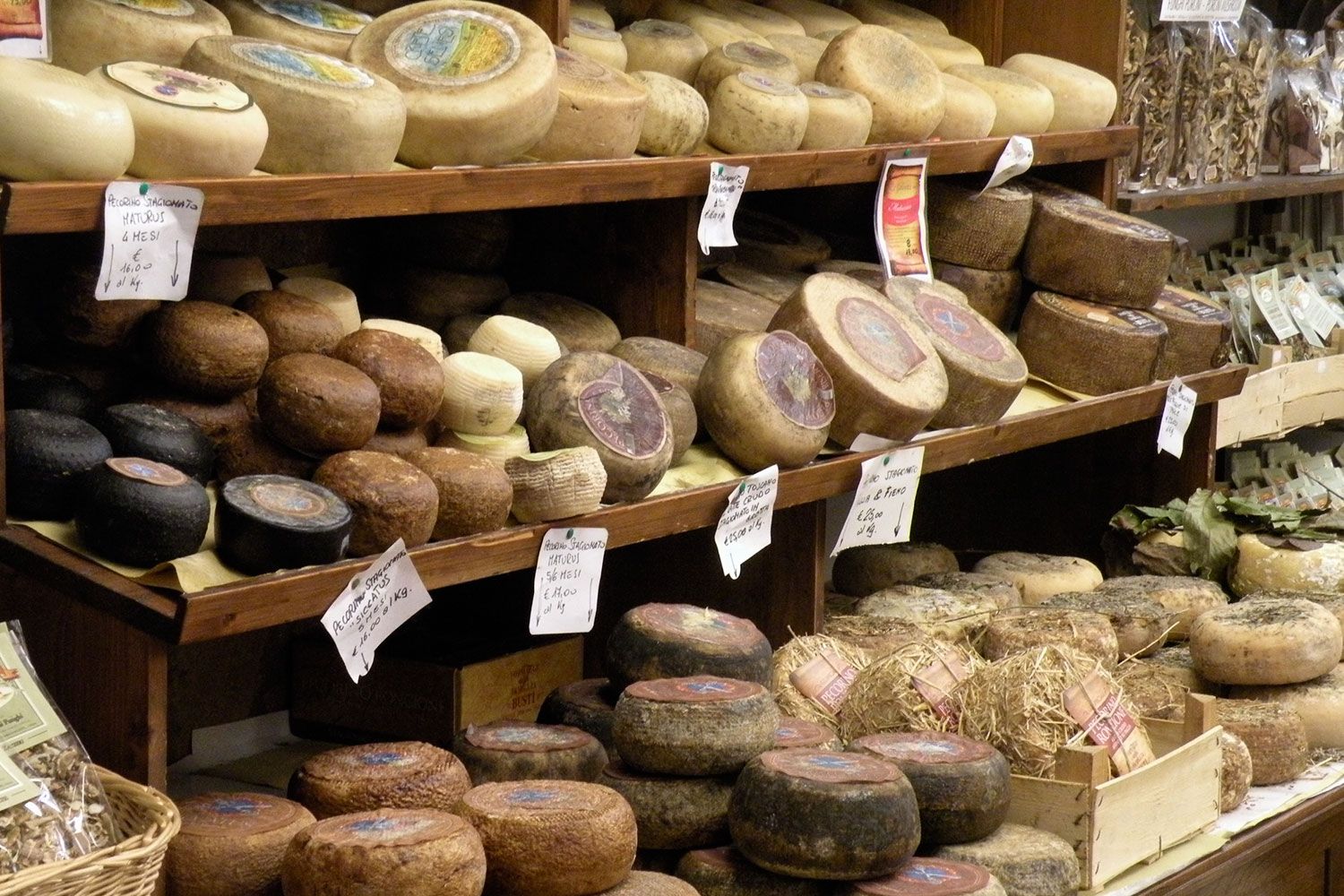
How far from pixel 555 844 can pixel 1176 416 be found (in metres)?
2.03

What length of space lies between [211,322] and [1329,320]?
11.0 ft

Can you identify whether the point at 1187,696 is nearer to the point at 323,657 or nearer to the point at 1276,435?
the point at 323,657

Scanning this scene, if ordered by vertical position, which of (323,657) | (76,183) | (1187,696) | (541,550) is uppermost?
(76,183)

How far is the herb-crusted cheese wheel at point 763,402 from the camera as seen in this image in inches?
99.0

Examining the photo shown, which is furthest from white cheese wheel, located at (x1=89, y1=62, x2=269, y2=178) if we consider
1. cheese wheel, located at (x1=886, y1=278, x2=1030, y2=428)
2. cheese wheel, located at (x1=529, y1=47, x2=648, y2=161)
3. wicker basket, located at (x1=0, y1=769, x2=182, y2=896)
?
cheese wheel, located at (x1=886, y1=278, x2=1030, y2=428)

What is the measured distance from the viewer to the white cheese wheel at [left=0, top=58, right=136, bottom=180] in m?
1.77

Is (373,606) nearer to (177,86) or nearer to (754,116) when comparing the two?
(177,86)

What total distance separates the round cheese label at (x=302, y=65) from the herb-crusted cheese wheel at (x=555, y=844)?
918 millimetres

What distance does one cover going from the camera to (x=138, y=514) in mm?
1800

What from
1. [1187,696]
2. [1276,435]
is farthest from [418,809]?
[1276,435]

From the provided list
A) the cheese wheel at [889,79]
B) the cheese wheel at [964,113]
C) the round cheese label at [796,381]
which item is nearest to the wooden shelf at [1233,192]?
the cheese wheel at [964,113]

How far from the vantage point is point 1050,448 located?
12.8 feet

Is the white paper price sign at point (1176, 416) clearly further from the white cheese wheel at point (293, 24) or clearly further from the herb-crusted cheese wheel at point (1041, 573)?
the white cheese wheel at point (293, 24)

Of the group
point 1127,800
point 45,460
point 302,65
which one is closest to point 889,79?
point 302,65
